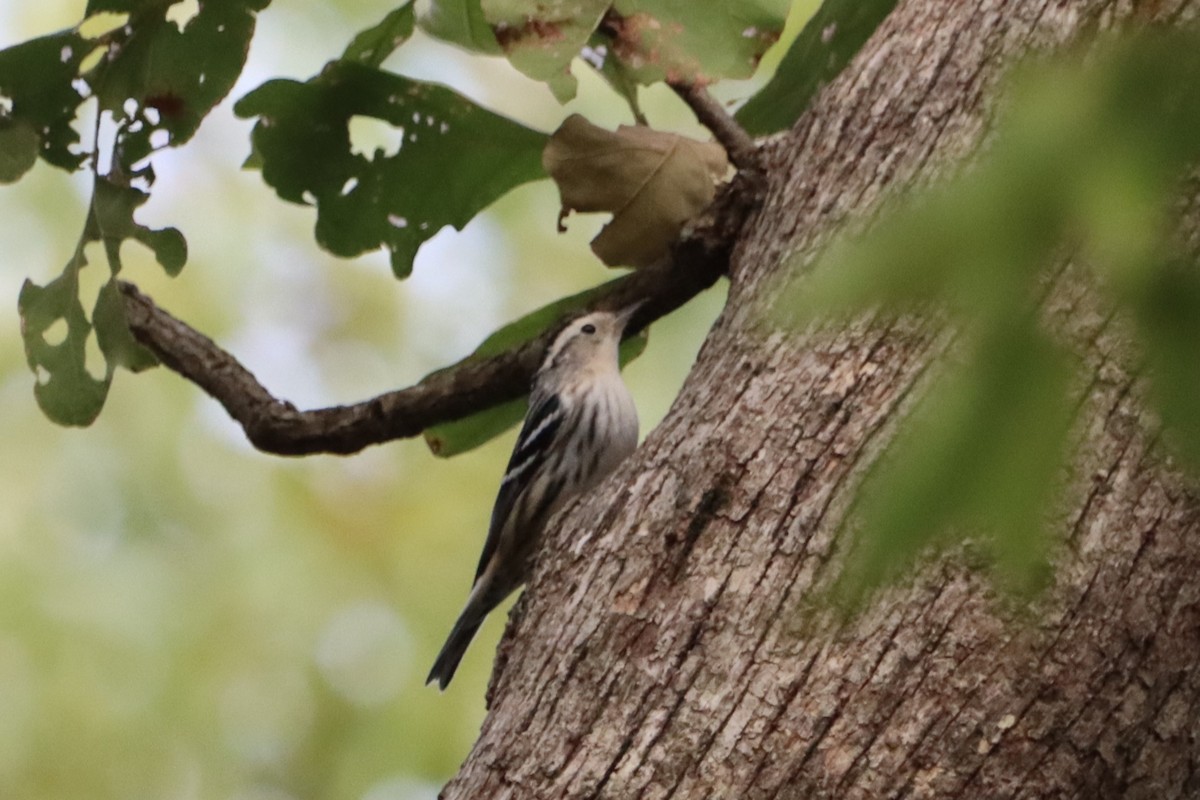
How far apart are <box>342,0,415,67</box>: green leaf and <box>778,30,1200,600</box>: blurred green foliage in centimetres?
290

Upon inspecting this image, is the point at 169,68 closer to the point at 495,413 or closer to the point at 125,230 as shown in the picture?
the point at 125,230

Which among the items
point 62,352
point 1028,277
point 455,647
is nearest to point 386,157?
point 62,352

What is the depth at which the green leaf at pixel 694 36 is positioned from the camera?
2.84 metres

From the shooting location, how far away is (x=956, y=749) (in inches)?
72.9

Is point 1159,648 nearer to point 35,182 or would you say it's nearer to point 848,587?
point 848,587

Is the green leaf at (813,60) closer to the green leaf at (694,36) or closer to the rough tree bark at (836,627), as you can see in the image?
the green leaf at (694,36)

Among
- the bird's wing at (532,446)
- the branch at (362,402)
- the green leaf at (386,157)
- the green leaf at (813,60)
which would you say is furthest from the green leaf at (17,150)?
the green leaf at (813,60)

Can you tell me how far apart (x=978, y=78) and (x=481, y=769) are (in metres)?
1.35

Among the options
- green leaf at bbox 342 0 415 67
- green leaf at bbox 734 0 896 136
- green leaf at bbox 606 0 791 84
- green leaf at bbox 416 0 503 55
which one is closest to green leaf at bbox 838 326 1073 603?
green leaf at bbox 606 0 791 84

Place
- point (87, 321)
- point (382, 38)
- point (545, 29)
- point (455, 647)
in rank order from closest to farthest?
point (545, 29)
point (87, 321)
point (382, 38)
point (455, 647)

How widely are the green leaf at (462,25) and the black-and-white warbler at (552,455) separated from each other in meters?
0.82

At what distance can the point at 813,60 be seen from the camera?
10.5 ft

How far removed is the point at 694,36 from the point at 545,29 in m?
0.34

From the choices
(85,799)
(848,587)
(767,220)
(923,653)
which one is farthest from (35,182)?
(848,587)
